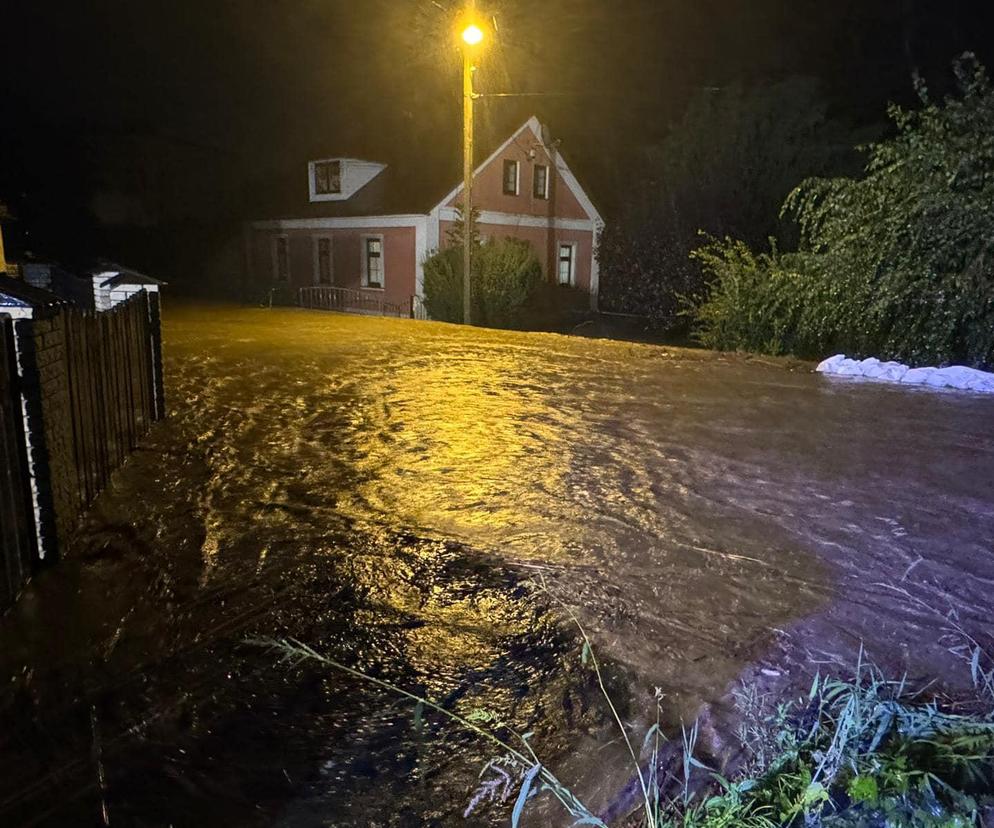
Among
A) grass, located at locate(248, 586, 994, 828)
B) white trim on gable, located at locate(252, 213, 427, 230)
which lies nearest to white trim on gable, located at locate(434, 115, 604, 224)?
white trim on gable, located at locate(252, 213, 427, 230)

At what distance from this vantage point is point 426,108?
2950 centimetres

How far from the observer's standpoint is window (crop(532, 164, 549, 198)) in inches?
1046

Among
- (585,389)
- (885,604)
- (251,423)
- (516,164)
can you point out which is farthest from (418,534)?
(516,164)

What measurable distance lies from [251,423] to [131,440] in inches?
54.4

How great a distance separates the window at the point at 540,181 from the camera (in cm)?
2658

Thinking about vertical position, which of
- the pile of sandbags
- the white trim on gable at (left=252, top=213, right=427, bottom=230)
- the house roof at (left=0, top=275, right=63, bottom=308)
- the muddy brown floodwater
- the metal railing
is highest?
the white trim on gable at (left=252, top=213, right=427, bottom=230)

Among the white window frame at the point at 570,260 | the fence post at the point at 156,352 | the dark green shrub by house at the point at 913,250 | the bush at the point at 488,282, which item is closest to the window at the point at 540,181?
the white window frame at the point at 570,260

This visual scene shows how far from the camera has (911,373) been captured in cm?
1062

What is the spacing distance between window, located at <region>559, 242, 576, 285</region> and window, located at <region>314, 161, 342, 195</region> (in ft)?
27.6

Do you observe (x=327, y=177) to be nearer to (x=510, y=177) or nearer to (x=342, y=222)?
(x=342, y=222)

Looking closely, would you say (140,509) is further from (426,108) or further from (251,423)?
(426,108)

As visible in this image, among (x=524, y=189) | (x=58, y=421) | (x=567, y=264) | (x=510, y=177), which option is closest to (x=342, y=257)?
(x=510, y=177)

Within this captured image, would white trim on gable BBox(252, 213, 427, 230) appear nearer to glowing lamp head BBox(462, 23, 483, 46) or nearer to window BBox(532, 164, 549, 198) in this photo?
window BBox(532, 164, 549, 198)

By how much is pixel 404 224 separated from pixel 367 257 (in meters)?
2.27
